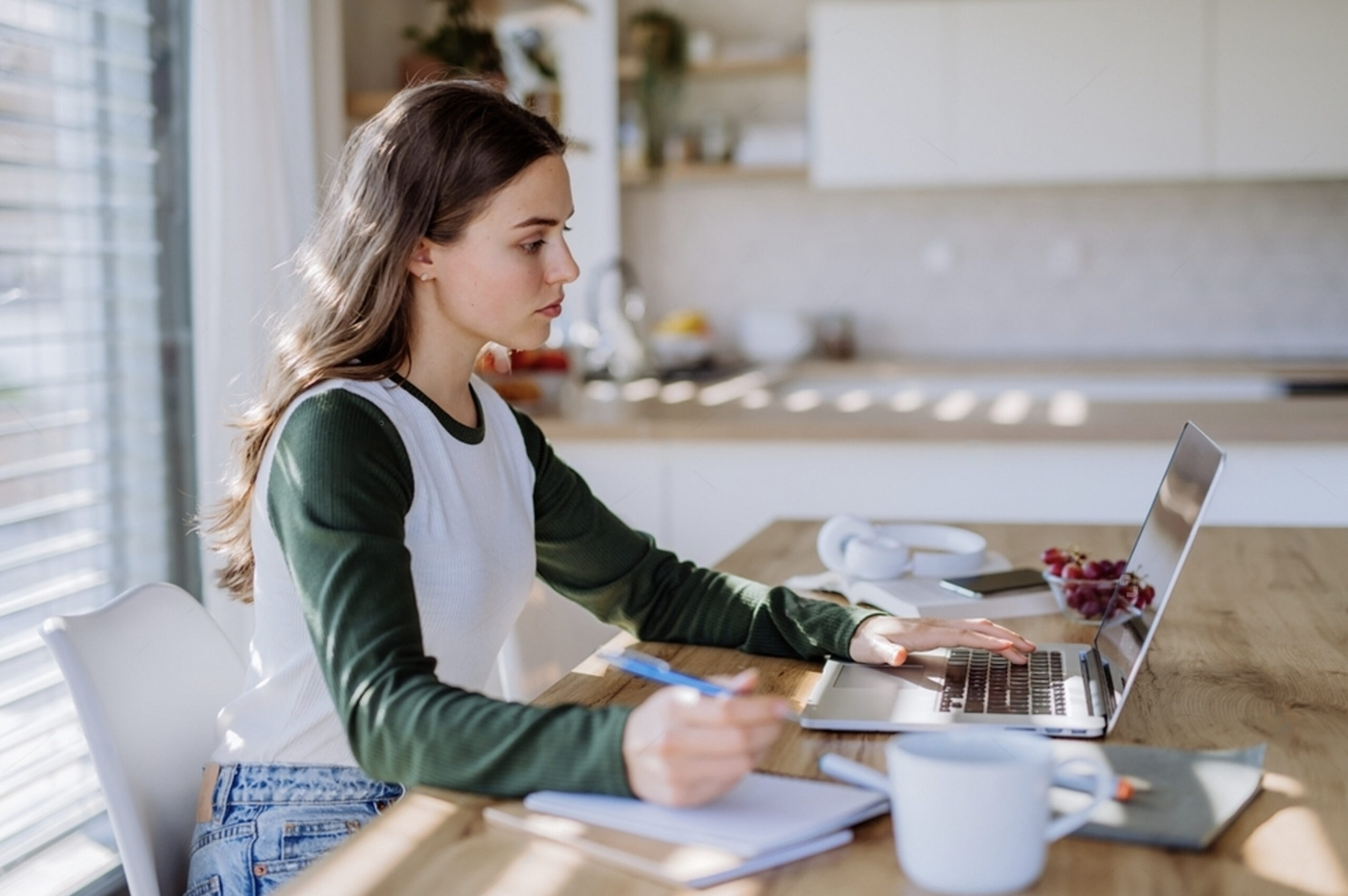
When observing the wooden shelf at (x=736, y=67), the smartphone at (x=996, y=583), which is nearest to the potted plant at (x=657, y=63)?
the wooden shelf at (x=736, y=67)

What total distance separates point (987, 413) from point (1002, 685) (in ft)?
6.10

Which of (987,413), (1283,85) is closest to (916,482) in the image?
(987,413)

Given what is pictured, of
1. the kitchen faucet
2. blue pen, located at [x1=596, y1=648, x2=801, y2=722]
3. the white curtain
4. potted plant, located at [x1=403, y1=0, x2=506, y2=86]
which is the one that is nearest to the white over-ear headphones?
blue pen, located at [x1=596, y1=648, x2=801, y2=722]

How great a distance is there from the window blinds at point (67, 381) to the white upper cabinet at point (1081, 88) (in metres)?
2.82

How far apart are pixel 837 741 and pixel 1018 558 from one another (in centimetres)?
91

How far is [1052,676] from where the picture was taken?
4.29 ft

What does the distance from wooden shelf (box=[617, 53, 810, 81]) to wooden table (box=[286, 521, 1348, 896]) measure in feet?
11.3

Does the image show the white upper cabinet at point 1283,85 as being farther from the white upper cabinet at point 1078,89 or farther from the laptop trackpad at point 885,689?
the laptop trackpad at point 885,689

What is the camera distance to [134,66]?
279cm

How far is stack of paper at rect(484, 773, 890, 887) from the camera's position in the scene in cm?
88

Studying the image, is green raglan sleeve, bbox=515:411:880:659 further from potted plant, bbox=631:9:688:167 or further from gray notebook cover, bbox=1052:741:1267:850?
potted plant, bbox=631:9:688:167

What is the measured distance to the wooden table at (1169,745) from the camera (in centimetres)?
86

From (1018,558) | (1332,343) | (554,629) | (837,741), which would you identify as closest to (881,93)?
(1332,343)

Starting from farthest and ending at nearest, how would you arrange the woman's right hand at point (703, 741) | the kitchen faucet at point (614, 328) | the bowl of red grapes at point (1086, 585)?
1. the kitchen faucet at point (614, 328)
2. the bowl of red grapes at point (1086, 585)
3. the woman's right hand at point (703, 741)
